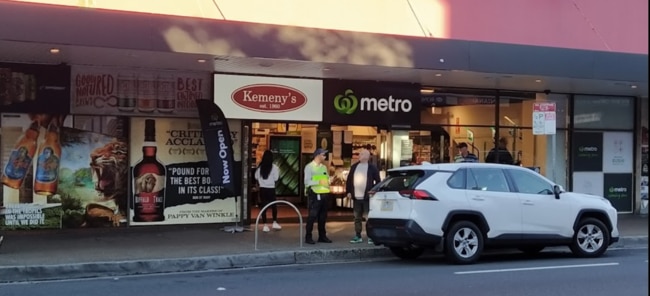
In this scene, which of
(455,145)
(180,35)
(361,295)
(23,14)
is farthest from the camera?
(455,145)

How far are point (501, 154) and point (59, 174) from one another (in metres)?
10.8

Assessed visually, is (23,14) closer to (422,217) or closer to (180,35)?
(180,35)

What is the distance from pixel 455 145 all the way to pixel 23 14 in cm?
1063

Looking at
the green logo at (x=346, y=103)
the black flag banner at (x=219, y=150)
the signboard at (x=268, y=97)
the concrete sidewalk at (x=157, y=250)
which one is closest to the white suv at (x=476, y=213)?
the concrete sidewalk at (x=157, y=250)

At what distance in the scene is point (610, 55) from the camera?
15273 millimetres

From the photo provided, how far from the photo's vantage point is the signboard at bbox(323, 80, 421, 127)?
15891 mm

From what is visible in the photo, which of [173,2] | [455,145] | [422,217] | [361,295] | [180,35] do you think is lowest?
[361,295]

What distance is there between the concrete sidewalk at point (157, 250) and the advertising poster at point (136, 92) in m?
2.47

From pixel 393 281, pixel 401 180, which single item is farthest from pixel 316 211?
pixel 393 281

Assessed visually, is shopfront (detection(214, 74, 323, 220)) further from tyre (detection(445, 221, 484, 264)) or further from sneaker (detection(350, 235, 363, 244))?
tyre (detection(445, 221, 484, 264))

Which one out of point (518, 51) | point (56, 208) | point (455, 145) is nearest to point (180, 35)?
point (56, 208)

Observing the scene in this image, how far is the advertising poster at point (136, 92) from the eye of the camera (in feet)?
45.8

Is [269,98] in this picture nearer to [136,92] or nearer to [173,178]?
[173,178]

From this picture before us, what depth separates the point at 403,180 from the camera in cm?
1129
